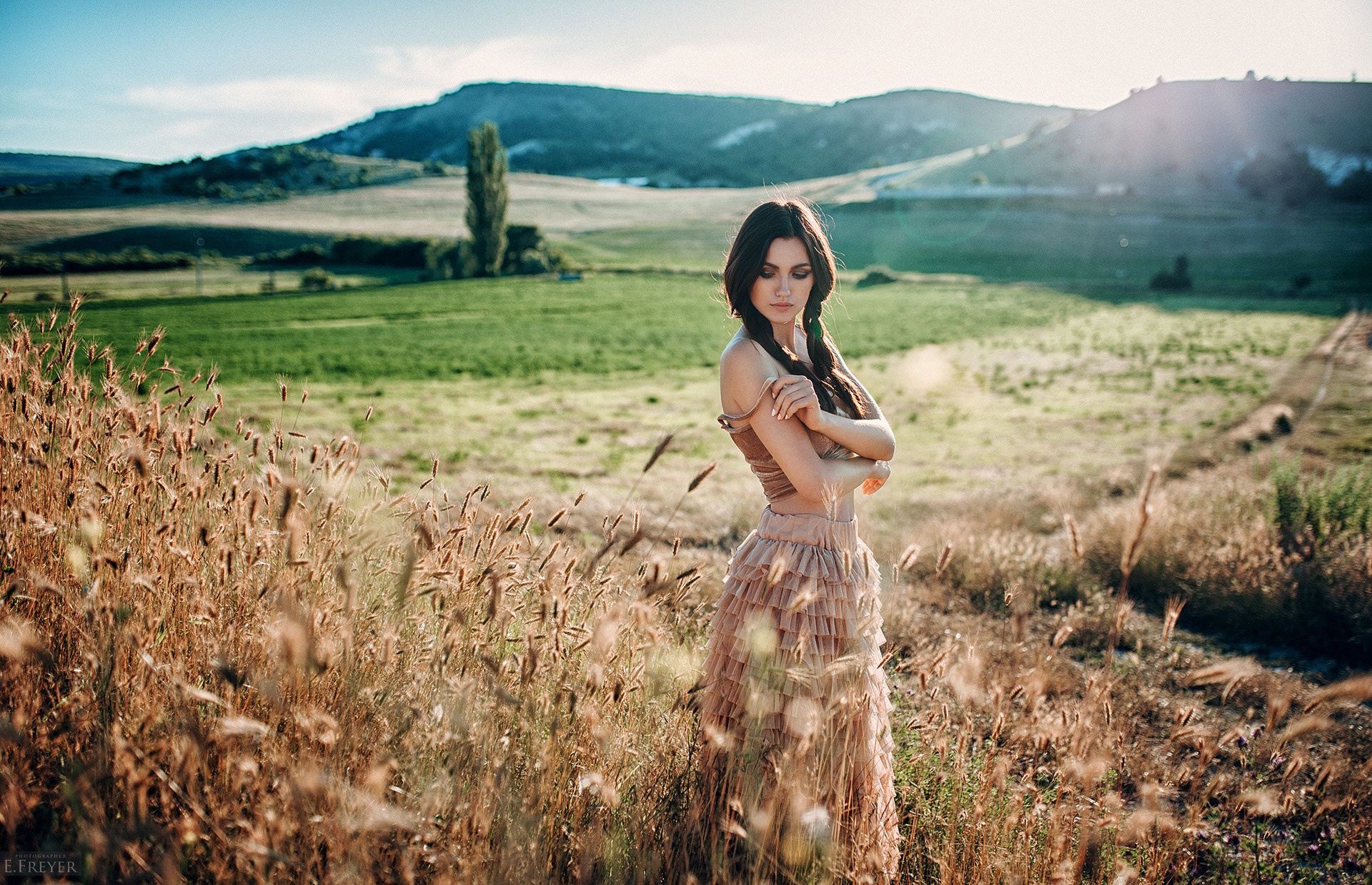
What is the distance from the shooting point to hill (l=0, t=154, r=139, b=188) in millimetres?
113625

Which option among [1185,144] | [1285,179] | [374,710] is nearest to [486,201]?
[374,710]

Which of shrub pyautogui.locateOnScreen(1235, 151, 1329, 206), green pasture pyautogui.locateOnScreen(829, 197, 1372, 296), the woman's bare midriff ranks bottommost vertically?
the woman's bare midriff

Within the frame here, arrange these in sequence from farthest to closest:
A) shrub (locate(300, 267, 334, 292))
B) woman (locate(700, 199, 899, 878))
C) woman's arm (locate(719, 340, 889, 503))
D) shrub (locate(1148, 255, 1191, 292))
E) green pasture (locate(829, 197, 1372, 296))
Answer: green pasture (locate(829, 197, 1372, 296)), shrub (locate(1148, 255, 1191, 292)), shrub (locate(300, 267, 334, 292)), woman's arm (locate(719, 340, 889, 503)), woman (locate(700, 199, 899, 878))

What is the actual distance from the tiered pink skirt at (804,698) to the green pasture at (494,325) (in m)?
16.4

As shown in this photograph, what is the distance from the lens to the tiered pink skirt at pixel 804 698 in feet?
7.14

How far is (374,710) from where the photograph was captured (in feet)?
7.41

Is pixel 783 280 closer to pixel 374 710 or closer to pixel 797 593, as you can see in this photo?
pixel 797 593

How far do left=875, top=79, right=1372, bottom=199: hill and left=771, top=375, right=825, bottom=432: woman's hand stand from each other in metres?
101

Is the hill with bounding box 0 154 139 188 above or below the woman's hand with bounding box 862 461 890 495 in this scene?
above

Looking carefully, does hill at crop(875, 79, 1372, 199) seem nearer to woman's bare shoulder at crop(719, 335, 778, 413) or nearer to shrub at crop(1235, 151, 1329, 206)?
shrub at crop(1235, 151, 1329, 206)

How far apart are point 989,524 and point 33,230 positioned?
273 ft

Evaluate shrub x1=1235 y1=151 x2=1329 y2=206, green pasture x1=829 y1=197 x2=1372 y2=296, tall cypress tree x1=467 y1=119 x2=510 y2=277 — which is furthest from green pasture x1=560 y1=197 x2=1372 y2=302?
tall cypress tree x1=467 y1=119 x2=510 y2=277

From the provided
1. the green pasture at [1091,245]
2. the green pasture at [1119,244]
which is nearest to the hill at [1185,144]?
the green pasture at [1091,245]

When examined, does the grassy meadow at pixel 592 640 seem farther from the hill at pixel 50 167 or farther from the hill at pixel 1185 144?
the hill at pixel 50 167
